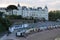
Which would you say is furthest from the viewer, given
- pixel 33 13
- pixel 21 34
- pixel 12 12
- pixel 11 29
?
pixel 33 13

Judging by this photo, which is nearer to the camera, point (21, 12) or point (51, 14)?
point (21, 12)

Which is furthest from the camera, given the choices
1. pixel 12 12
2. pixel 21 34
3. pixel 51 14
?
pixel 51 14

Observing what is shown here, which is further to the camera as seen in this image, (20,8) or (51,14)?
(51,14)

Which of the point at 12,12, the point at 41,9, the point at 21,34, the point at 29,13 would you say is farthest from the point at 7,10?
the point at 21,34

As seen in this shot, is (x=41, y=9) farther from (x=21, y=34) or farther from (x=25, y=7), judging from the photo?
(x=21, y=34)

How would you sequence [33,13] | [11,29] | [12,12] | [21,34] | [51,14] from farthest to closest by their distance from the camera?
[51,14]
[33,13]
[12,12]
[11,29]
[21,34]

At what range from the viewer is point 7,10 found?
6944cm

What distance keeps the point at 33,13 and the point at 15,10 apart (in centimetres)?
713

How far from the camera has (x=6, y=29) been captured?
3161 centimetres

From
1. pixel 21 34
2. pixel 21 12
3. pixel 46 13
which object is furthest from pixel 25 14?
pixel 21 34

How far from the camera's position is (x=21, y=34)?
2575cm

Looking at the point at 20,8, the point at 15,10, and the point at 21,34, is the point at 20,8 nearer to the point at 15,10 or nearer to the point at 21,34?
the point at 15,10

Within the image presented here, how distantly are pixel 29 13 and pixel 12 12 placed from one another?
6.00m

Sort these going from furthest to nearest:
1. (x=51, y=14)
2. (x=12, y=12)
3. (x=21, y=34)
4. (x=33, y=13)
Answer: (x=51, y=14)
(x=33, y=13)
(x=12, y=12)
(x=21, y=34)
